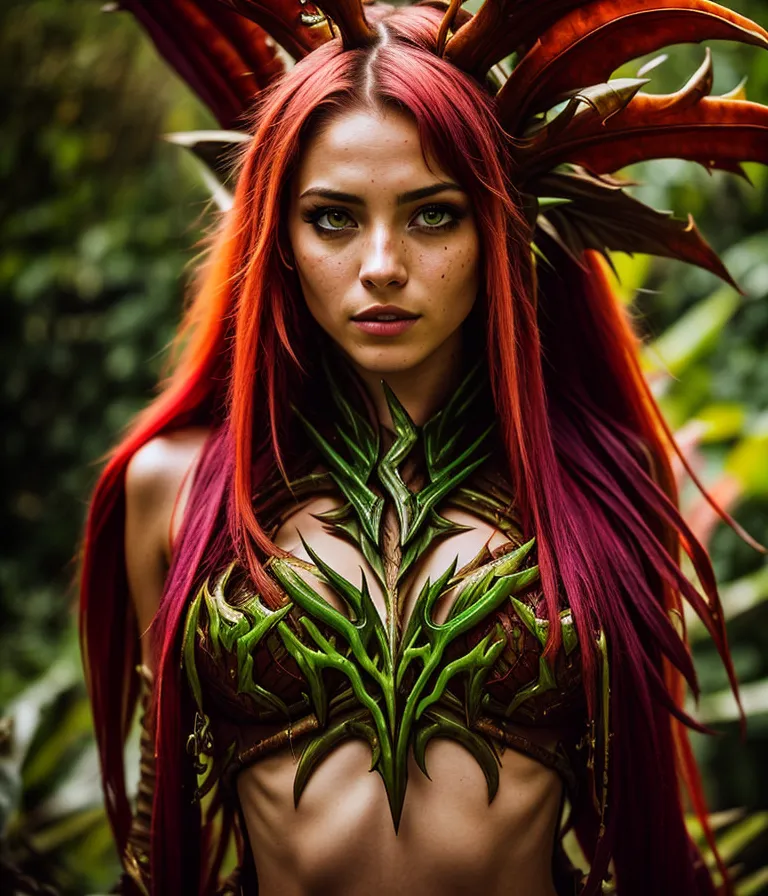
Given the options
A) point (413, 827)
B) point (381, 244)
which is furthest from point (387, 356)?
point (413, 827)

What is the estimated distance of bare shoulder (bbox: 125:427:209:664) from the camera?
144 centimetres

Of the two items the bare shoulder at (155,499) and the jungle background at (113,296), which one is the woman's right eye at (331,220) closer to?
the bare shoulder at (155,499)

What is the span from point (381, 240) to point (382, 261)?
3 cm

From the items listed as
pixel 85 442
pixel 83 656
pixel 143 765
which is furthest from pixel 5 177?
pixel 143 765

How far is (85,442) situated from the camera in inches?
137

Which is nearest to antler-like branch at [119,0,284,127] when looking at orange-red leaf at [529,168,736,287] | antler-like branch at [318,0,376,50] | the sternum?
antler-like branch at [318,0,376,50]

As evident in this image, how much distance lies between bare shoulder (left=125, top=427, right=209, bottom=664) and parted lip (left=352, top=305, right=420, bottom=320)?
0.36 metres

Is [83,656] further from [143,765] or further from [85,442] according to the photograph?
[85,442]

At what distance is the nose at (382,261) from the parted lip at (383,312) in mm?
27

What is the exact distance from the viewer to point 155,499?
1.45 m

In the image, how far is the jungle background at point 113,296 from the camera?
9.33 feet

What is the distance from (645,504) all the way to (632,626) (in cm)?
21

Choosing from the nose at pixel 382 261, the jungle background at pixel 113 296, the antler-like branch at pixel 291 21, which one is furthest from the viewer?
the jungle background at pixel 113 296

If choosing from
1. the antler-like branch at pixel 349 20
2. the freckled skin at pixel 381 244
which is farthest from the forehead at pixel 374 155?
the antler-like branch at pixel 349 20
